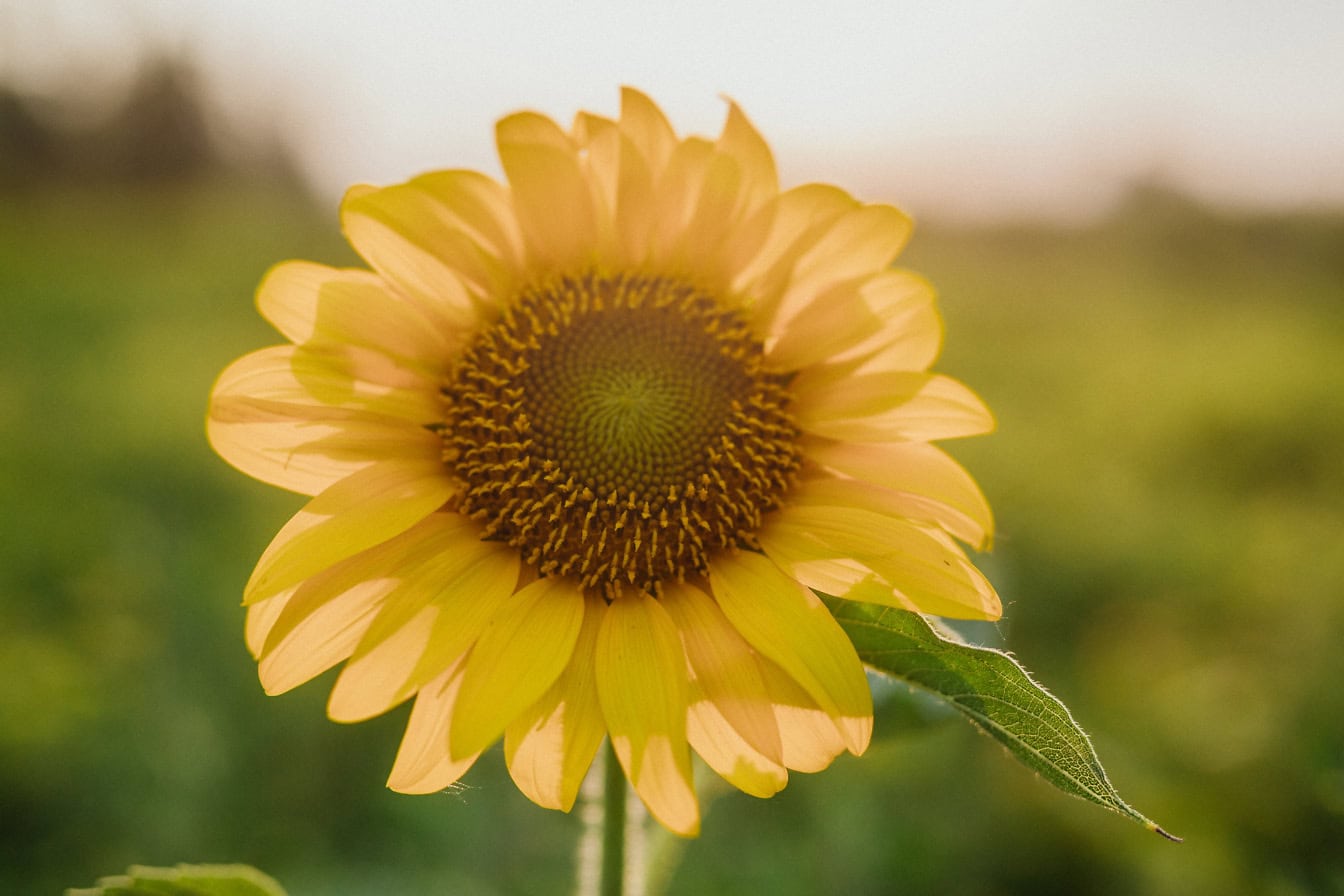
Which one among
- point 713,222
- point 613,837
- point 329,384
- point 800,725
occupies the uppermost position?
point 713,222

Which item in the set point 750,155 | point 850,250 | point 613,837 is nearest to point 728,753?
point 613,837

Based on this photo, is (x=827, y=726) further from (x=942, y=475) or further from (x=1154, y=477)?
(x=1154, y=477)

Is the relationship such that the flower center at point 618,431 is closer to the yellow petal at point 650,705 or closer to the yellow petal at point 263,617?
the yellow petal at point 650,705

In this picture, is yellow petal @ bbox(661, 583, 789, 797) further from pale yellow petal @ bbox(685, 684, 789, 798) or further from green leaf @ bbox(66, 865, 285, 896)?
green leaf @ bbox(66, 865, 285, 896)

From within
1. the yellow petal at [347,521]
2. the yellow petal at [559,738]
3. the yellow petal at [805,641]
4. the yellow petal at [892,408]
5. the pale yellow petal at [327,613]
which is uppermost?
the yellow petal at [347,521]

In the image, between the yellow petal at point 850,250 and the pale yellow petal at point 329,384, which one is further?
the yellow petal at point 850,250

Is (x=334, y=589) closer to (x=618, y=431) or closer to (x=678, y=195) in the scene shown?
(x=618, y=431)

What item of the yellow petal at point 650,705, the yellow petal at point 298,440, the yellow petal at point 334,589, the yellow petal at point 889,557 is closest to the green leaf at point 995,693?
the yellow petal at point 889,557
